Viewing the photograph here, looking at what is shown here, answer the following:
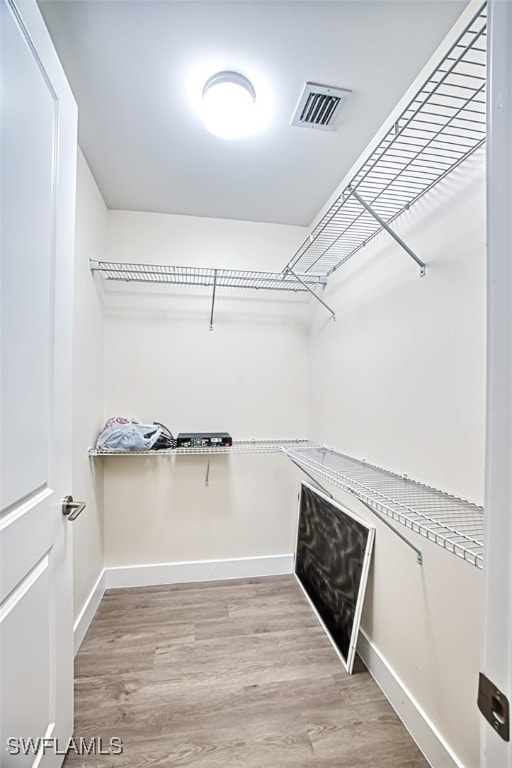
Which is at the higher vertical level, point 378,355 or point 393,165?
point 393,165

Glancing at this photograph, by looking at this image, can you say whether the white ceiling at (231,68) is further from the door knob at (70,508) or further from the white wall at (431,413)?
the door knob at (70,508)

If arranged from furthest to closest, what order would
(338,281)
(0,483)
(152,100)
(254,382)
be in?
(254,382) < (338,281) < (152,100) < (0,483)

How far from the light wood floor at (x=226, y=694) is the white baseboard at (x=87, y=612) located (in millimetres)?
48

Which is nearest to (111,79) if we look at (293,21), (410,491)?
(293,21)

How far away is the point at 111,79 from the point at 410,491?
1949 millimetres

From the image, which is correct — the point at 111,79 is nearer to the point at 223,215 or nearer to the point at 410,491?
the point at 223,215

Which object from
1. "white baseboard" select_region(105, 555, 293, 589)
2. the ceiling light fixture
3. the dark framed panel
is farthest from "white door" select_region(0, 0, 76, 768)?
the dark framed panel

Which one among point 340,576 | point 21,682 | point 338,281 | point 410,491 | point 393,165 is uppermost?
point 393,165

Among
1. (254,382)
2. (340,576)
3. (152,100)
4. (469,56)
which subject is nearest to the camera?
(469,56)

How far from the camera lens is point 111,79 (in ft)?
4.23

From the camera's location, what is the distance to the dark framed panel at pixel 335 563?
5.12ft

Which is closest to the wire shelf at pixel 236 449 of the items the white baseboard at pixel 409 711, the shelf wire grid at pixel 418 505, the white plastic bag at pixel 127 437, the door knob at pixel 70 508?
the white plastic bag at pixel 127 437

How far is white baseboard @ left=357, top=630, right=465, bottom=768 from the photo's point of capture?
1103mm

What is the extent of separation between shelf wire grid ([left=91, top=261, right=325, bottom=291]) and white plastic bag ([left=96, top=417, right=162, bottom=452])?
96 cm
